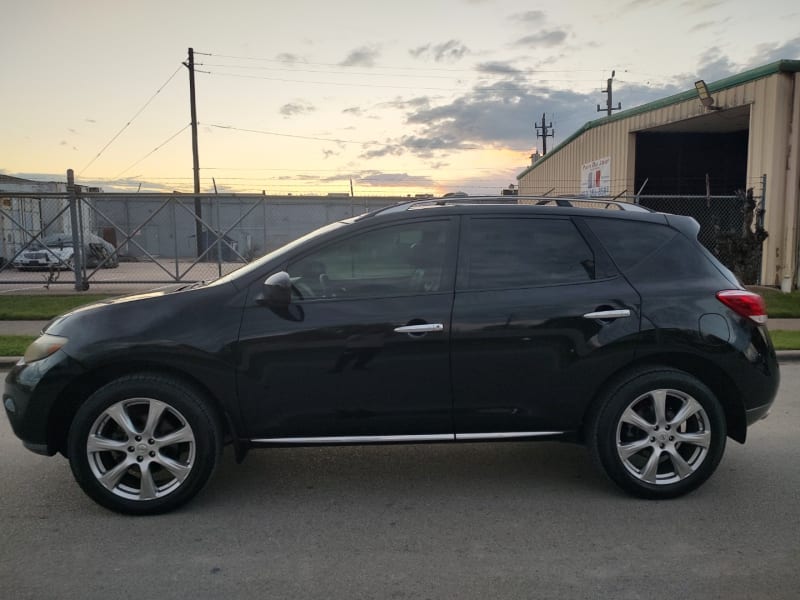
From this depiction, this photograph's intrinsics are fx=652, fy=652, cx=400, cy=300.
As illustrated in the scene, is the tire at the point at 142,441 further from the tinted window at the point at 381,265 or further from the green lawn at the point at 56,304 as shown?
the green lawn at the point at 56,304

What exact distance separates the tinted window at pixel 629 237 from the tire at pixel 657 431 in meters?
0.71

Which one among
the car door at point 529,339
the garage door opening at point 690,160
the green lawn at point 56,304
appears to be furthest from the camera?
the garage door opening at point 690,160

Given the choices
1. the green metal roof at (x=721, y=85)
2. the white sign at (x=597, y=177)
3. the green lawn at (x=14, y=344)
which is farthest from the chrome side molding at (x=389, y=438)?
the white sign at (x=597, y=177)

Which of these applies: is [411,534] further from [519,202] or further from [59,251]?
[59,251]

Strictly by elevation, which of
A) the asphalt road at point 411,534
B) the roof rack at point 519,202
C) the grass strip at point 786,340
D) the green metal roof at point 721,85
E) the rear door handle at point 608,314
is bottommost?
the asphalt road at point 411,534

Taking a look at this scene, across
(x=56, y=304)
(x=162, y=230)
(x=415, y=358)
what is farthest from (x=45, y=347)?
(x=162, y=230)

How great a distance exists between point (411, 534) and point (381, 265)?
152cm

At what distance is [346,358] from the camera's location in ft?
12.0

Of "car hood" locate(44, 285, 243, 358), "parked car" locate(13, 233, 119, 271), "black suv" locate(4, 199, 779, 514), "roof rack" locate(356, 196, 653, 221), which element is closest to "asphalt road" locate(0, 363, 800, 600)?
"black suv" locate(4, 199, 779, 514)

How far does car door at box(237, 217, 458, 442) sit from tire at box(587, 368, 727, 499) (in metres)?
0.94

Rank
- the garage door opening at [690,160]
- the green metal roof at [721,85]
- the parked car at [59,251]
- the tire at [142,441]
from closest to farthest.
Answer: the tire at [142,441] → the green metal roof at [721,85] → the parked car at [59,251] → the garage door opening at [690,160]

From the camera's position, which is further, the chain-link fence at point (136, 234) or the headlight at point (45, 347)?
the chain-link fence at point (136, 234)

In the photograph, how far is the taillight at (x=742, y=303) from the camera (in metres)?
3.93

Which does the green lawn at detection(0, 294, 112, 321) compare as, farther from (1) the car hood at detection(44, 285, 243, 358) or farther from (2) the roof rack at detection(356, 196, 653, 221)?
(2) the roof rack at detection(356, 196, 653, 221)
